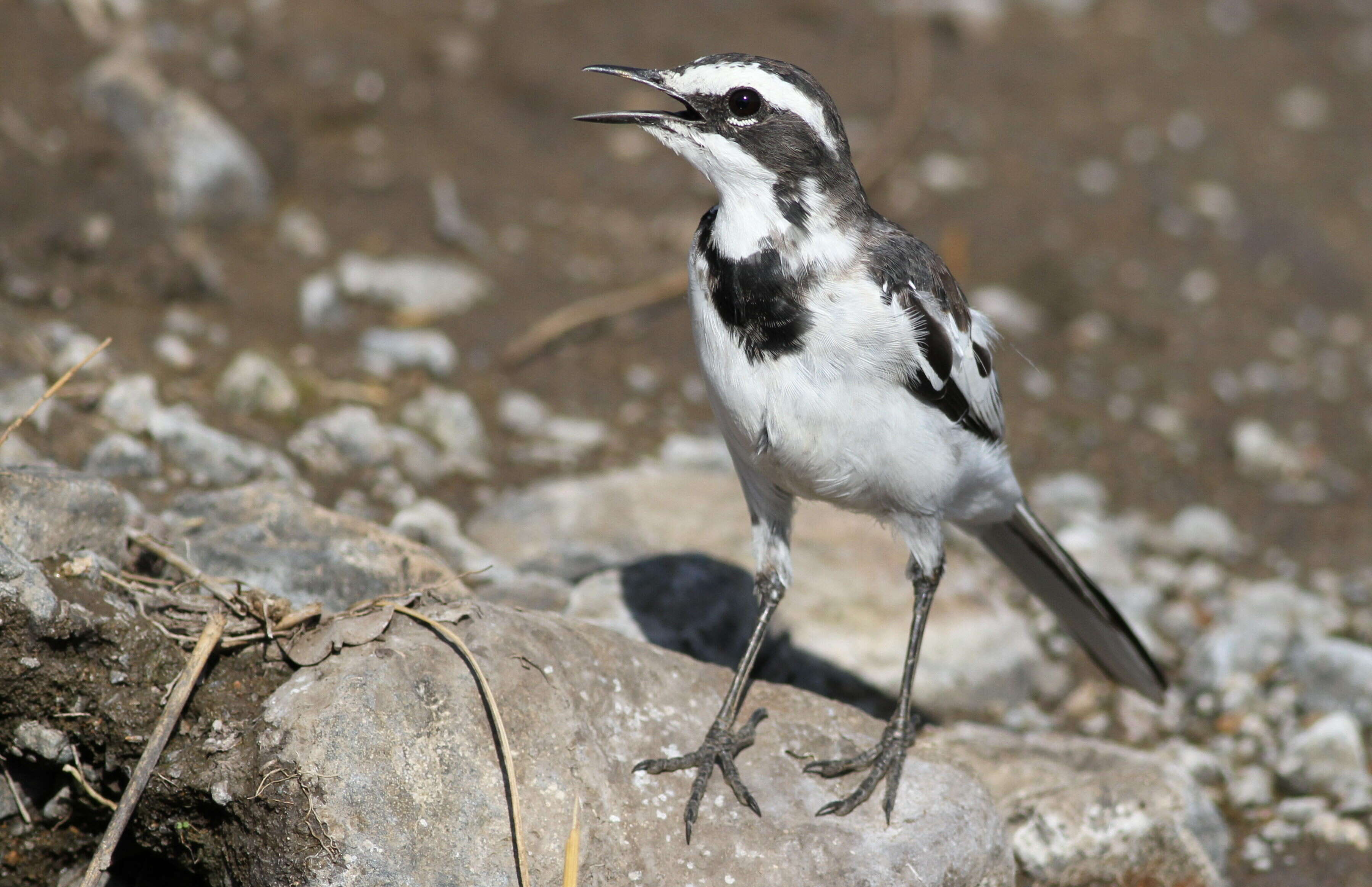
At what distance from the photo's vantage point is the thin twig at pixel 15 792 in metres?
3.75

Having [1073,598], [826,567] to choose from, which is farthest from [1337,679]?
[826,567]

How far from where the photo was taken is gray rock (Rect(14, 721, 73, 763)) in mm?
3604

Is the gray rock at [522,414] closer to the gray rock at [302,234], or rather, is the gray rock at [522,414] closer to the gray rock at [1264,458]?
the gray rock at [302,234]

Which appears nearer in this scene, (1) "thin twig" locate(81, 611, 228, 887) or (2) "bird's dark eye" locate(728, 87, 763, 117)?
(1) "thin twig" locate(81, 611, 228, 887)

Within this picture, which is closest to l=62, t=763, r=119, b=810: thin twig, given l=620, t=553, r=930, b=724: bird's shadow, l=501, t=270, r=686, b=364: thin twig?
l=620, t=553, r=930, b=724: bird's shadow

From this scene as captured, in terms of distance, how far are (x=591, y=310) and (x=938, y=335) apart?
12.6 ft

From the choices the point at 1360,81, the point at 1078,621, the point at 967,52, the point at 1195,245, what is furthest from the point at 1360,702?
the point at 1360,81

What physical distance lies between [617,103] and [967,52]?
134 inches

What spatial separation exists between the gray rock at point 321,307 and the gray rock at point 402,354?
0.22m

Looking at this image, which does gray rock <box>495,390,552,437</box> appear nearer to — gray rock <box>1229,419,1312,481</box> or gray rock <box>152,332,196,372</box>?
gray rock <box>152,332,196,372</box>

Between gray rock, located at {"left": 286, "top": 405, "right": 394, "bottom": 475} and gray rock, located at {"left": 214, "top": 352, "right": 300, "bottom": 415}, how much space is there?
179mm

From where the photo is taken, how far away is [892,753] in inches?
169

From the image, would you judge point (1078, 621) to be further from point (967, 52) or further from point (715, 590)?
point (967, 52)

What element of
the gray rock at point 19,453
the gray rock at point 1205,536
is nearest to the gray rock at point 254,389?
the gray rock at point 19,453
